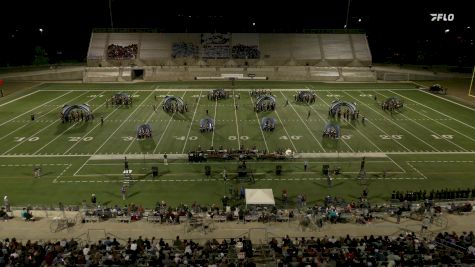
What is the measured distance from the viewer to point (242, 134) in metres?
35.2

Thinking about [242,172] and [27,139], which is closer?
[242,172]

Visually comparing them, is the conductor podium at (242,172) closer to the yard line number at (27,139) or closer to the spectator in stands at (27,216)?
the spectator in stands at (27,216)

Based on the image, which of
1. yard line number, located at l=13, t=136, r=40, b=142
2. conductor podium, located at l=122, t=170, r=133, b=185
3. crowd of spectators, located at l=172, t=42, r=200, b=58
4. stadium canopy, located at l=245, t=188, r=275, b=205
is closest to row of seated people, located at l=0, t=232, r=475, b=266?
stadium canopy, located at l=245, t=188, r=275, b=205

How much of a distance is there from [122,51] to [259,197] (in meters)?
59.4

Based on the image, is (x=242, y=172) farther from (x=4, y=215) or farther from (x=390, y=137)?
(x=390, y=137)

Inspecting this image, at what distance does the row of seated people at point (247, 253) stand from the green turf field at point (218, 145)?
730 centimetres

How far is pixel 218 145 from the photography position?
32406 millimetres

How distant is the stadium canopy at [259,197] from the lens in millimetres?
20234

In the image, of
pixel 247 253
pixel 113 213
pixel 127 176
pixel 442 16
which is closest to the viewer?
pixel 247 253

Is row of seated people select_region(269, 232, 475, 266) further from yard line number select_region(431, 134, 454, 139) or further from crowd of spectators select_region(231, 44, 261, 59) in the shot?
crowd of spectators select_region(231, 44, 261, 59)

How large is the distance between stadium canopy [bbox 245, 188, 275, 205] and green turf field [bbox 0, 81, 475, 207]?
3202 millimetres

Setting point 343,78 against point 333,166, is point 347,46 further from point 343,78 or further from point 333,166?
point 333,166

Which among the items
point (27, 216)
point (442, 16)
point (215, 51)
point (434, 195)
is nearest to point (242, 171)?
point (434, 195)

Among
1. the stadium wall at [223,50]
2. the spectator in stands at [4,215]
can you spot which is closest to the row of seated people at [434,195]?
the spectator in stands at [4,215]
